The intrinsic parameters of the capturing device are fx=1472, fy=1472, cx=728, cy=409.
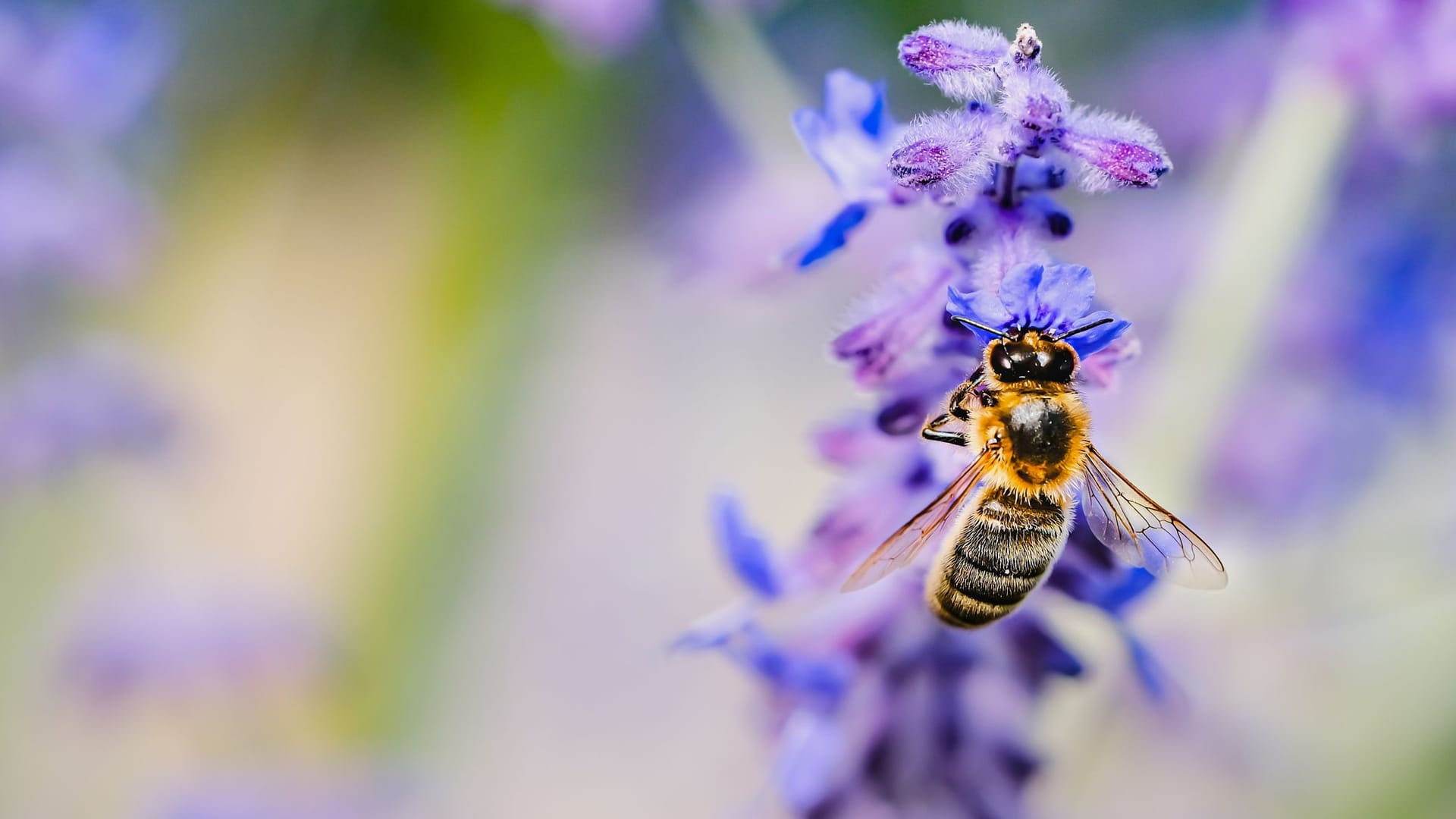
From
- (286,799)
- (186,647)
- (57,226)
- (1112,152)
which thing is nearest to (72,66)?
(57,226)

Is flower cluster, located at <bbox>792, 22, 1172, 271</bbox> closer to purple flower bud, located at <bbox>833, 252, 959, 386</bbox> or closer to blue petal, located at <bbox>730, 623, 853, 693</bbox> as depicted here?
purple flower bud, located at <bbox>833, 252, 959, 386</bbox>

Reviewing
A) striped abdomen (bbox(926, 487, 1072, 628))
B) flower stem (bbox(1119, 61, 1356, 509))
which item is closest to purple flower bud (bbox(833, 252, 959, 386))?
striped abdomen (bbox(926, 487, 1072, 628))

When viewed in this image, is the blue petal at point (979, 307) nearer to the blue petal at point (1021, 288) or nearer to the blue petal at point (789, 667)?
the blue petal at point (1021, 288)

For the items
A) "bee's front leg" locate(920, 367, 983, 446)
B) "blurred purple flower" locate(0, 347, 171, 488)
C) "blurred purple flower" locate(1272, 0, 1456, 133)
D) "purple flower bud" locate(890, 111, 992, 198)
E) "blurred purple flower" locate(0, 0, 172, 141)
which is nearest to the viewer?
"purple flower bud" locate(890, 111, 992, 198)

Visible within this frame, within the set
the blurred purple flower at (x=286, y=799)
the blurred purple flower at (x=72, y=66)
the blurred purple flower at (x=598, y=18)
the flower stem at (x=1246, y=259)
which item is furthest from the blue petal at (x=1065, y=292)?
the blurred purple flower at (x=286, y=799)

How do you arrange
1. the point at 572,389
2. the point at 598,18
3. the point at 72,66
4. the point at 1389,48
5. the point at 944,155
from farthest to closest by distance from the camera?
the point at 572,389 < the point at 72,66 < the point at 598,18 < the point at 1389,48 < the point at 944,155

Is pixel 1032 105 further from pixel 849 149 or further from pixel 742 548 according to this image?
pixel 742 548

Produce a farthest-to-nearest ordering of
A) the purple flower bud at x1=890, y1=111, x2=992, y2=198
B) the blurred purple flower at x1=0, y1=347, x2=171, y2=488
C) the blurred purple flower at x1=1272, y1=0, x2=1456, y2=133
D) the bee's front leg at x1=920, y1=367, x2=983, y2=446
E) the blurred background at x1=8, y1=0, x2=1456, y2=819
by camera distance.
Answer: the blurred purple flower at x1=0, y1=347, x2=171, y2=488, the blurred background at x1=8, y1=0, x2=1456, y2=819, the blurred purple flower at x1=1272, y1=0, x2=1456, y2=133, the bee's front leg at x1=920, y1=367, x2=983, y2=446, the purple flower bud at x1=890, y1=111, x2=992, y2=198
